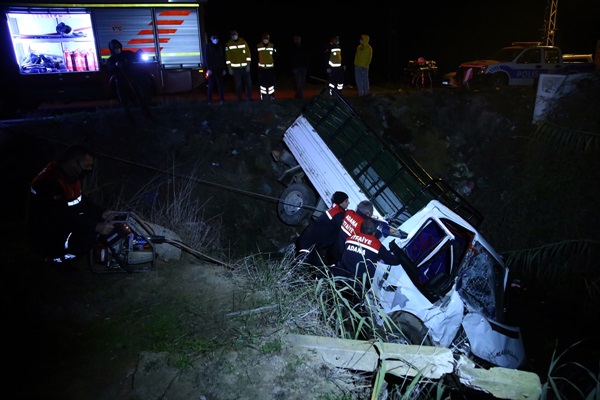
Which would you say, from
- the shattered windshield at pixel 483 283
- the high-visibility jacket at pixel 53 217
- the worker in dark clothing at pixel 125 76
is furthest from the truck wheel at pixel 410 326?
the worker in dark clothing at pixel 125 76

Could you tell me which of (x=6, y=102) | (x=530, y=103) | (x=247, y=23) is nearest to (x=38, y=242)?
(x=6, y=102)

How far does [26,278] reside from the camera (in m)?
3.88

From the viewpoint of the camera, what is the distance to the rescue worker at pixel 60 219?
374 cm

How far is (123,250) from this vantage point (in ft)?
13.1

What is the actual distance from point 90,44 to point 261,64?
5001 millimetres

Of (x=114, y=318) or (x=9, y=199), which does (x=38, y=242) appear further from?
(x=9, y=199)

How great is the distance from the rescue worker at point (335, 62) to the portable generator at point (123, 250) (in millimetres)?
8479

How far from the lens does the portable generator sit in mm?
3904

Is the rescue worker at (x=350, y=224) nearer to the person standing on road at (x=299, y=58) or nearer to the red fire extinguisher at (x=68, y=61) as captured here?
the person standing on road at (x=299, y=58)

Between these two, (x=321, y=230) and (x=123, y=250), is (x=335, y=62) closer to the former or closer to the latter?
(x=321, y=230)

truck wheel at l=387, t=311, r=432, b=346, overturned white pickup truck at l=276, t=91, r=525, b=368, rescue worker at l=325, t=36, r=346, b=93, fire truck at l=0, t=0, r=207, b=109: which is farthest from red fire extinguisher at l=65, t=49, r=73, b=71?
truck wheel at l=387, t=311, r=432, b=346

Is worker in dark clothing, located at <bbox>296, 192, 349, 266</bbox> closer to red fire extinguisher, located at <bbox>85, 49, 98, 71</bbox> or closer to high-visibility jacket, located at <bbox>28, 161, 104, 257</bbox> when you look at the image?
high-visibility jacket, located at <bbox>28, 161, 104, 257</bbox>

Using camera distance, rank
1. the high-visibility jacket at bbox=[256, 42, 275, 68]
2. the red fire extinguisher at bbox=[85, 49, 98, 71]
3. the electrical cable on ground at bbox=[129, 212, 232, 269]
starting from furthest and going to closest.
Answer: the red fire extinguisher at bbox=[85, 49, 98, 71], the high-visibility jacket at bbox=[256, 42, 275, 68], the electrical cable on ground at bbox=[129, 212, 232, 269]

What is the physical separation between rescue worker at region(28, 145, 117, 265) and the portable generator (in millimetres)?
93
